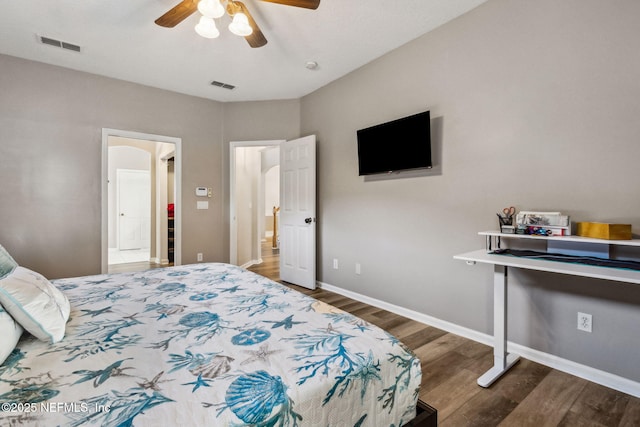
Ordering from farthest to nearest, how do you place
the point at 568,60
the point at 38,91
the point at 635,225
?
the point at 38,91 → the point at 568,60 → the point at 635,225

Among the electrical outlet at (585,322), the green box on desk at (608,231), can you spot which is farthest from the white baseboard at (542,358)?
the green box on desk at (608,231)

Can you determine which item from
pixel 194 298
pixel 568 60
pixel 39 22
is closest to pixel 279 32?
pixel 39 22

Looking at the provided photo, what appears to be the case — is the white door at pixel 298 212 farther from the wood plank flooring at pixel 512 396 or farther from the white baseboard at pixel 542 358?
the wood plank flooring at pixel 512 396

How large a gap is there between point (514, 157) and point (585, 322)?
1.19 m

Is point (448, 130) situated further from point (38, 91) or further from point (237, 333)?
point (38, 91)

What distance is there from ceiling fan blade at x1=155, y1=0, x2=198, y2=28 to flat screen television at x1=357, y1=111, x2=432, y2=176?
1869 mm

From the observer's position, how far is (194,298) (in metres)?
1.58

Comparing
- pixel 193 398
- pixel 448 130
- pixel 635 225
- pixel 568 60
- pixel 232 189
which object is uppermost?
pixel 568 60

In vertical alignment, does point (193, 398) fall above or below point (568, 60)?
below

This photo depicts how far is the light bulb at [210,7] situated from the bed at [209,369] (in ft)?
6.01

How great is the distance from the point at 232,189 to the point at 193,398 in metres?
4.00

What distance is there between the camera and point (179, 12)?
6.86 ft

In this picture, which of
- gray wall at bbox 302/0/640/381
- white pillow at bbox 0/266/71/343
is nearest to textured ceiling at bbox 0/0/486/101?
gray wall at bbox 302/0/640/381

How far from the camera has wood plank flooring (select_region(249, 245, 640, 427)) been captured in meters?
1.55
